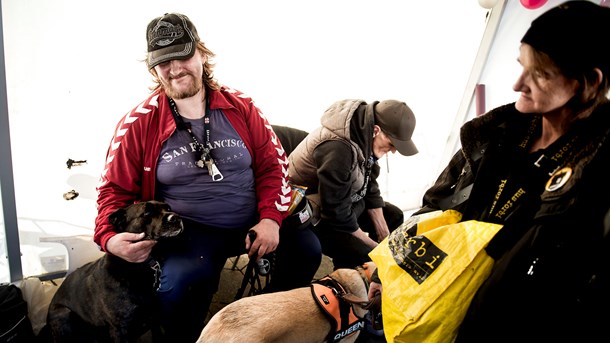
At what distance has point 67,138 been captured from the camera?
76.7 inches

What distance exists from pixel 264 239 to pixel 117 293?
70 centimetres

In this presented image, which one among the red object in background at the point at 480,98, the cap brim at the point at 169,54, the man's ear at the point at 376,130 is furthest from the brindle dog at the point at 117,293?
the red object in background at the point at 480,98

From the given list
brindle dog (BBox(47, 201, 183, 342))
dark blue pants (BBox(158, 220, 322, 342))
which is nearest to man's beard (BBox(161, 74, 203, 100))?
brindle dog (BBox(47, 201, 183, 342))

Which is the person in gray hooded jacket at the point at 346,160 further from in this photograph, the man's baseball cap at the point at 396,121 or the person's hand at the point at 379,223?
the person's hand at the point at 379,223

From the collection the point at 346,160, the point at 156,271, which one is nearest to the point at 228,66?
the point at 346,160

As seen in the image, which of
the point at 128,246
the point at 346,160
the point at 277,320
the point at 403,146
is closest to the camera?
the point at 277,320

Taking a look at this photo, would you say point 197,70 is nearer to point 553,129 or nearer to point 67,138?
point 67,138

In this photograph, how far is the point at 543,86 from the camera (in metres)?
0.78

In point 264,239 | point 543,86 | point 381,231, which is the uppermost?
point 543,86

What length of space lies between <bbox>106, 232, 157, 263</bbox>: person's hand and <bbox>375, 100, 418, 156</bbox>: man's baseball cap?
141cm

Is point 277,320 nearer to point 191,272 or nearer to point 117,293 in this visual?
point 191,272

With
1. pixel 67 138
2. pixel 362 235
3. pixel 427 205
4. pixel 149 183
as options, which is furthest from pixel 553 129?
pixel 67 138

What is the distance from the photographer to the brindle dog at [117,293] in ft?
4.66

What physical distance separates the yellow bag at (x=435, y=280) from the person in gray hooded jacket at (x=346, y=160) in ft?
3.03
